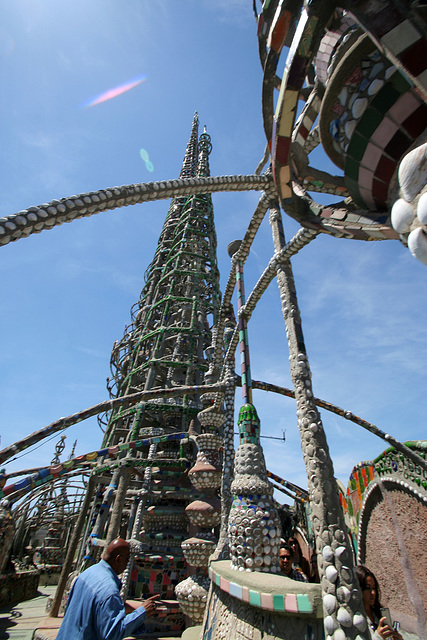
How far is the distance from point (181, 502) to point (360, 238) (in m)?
14.9

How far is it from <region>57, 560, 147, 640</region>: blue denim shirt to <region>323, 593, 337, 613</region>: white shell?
63.6 inches

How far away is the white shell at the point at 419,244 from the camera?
206cm

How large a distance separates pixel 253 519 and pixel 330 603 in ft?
5.62

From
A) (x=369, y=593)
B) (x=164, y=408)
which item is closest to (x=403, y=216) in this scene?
(x=369, y=593)

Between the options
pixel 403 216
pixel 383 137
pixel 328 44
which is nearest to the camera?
pixel 403 216

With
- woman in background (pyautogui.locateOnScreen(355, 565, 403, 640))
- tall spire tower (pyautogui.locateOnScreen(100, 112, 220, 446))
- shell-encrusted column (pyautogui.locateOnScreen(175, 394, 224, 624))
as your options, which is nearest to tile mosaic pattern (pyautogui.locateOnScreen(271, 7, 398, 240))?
woman in background (pyautogui.locateOnScreen(355, 565, 403, 640))

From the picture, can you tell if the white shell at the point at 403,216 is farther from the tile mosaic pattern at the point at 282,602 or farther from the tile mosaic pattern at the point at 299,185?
the tile mosaic pattern at the point at 282,602

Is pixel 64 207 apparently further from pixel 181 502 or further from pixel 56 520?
pixel 56 520

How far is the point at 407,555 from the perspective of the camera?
763 centimetres

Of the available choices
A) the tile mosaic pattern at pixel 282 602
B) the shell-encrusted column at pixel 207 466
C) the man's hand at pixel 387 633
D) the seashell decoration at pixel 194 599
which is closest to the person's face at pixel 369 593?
the man's hand at pixel 387 633

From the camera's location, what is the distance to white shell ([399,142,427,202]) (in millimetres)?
1991

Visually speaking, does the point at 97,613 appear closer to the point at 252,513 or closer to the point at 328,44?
the point at 252,513

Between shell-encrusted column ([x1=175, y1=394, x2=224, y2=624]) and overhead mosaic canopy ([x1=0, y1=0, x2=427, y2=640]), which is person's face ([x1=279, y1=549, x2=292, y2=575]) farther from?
shell-encrusted column ([x1=175, y1=394, x2=224, y2=624])

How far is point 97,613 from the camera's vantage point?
99.7 inches
